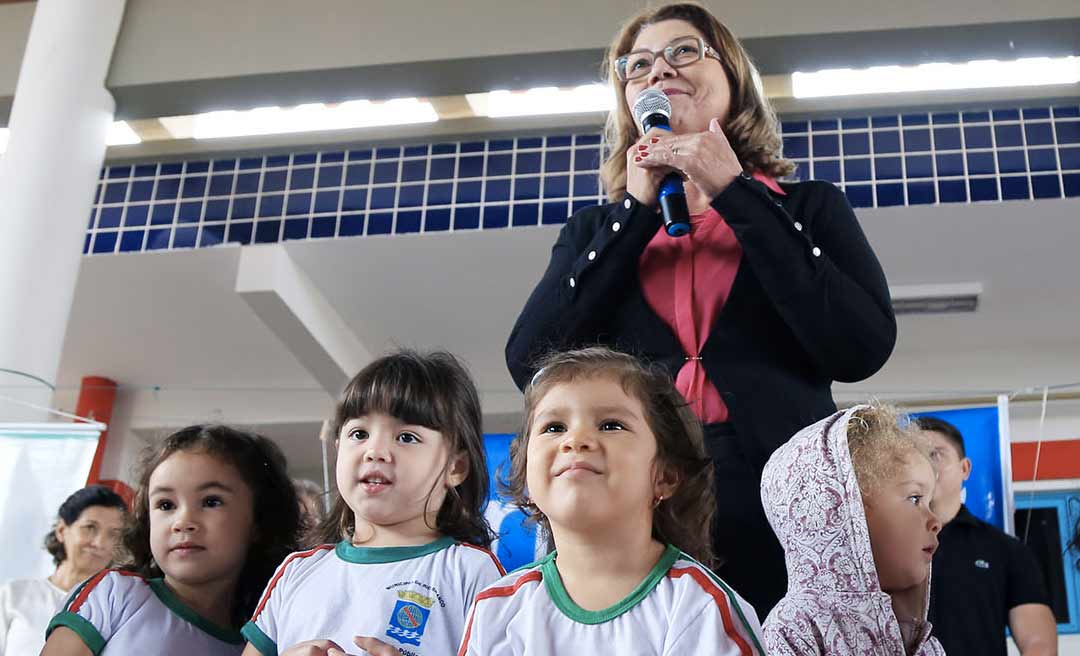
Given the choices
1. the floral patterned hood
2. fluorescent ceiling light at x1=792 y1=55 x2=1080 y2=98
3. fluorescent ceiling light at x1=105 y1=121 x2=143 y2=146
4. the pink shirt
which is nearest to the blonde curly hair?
the floral patterned hood

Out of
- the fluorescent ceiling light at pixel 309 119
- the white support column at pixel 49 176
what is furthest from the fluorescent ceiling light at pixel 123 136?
the white support column at pixel 49 176

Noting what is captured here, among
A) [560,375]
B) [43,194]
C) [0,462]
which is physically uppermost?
[43,194]

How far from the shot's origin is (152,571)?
170cm

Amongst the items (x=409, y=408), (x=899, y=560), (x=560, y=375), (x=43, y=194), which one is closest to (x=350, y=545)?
(x=409, y=408)

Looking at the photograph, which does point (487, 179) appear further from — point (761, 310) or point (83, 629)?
point (761, 310)

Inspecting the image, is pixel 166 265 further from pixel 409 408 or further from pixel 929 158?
pixel 409 408

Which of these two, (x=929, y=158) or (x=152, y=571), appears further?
(x=929, y=158)

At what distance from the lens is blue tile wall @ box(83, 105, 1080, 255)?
4.05 meters

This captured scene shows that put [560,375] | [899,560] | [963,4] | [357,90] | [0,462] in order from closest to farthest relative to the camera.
A: [560,375] < [899,560] < [0,462] < [963,4] < [357,90]

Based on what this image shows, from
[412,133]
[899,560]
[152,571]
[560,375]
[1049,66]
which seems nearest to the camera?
[560,375]

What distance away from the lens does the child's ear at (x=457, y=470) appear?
1.54 m

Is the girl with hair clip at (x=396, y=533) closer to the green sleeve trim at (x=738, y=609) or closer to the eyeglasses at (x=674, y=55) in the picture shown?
the green sleeve trim at (x=738, y=609)

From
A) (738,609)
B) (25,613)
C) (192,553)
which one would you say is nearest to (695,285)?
(738,609)

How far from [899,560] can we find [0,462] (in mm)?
1843
